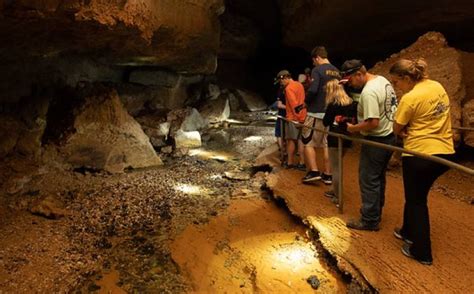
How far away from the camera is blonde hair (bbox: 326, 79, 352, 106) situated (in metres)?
4.24

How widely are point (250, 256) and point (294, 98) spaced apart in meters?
3.20

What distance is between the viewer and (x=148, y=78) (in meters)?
11.2

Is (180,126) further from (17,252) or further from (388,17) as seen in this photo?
(17,252)

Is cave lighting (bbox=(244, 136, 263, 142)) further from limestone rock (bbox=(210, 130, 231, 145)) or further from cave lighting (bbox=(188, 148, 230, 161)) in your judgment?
cave lighting (bbox=(188, 148, 230, 161))

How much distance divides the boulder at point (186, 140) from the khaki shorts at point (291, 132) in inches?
182

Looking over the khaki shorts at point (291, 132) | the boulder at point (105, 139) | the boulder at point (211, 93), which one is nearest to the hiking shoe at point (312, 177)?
the khaki shorts at point (291, 132)

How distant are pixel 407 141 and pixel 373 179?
666 millimetres

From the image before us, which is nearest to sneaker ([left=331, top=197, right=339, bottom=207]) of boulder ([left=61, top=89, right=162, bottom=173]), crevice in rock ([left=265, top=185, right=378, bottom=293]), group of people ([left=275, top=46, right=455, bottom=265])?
group of people ([left=275, top=46, right=455, bottom=265])

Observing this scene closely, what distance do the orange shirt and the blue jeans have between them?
8.29 ft

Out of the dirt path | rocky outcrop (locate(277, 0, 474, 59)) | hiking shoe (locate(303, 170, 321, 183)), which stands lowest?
the dirt path

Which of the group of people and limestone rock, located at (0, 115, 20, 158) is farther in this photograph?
limestone rock, located at (0, 115, 20, 158)

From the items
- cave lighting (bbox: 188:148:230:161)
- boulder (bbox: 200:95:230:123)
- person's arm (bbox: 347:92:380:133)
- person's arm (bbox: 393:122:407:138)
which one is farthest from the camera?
boulder (bbox: 200:95:230:123)

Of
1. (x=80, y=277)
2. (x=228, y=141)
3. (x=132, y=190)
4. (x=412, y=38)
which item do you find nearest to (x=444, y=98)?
(x=80, y=277)

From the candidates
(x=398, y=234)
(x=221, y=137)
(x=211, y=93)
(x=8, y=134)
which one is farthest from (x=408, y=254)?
(x=211, y=93)
